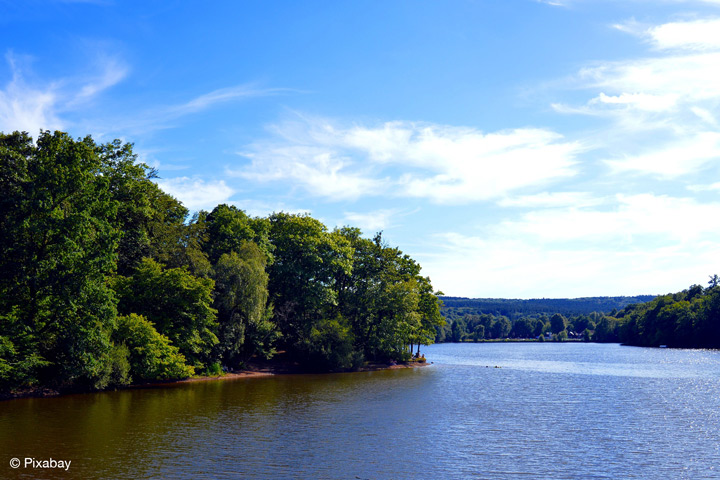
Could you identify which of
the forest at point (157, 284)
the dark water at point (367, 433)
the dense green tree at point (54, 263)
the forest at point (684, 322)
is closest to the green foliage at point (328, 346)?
the forest at point (157, 284)

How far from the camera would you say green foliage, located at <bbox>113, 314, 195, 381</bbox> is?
51.2 m

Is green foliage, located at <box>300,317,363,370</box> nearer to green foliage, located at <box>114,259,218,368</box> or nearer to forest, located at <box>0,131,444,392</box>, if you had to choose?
forest, located at <box>0,131,444,392</box>

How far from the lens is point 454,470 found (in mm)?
24797

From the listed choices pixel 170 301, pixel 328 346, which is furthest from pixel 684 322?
pixel 170 301

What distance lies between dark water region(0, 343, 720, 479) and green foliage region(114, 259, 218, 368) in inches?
255

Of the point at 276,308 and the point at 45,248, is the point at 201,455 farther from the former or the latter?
the point at 276,308

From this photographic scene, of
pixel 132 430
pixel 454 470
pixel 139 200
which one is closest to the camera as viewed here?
pixel 454 470

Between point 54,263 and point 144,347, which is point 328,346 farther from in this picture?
point 54,263

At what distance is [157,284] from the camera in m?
57.3

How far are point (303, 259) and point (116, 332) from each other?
33457 millimetres

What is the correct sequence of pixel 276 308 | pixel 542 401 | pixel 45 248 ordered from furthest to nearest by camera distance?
pixel 276 308 < pixel 542 401 < pixel 45 248

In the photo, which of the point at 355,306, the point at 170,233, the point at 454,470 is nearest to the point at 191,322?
the point at 170,233

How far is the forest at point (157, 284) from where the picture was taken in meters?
43.6

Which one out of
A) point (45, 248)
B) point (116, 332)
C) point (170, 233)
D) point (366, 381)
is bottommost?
point (366, 381)
